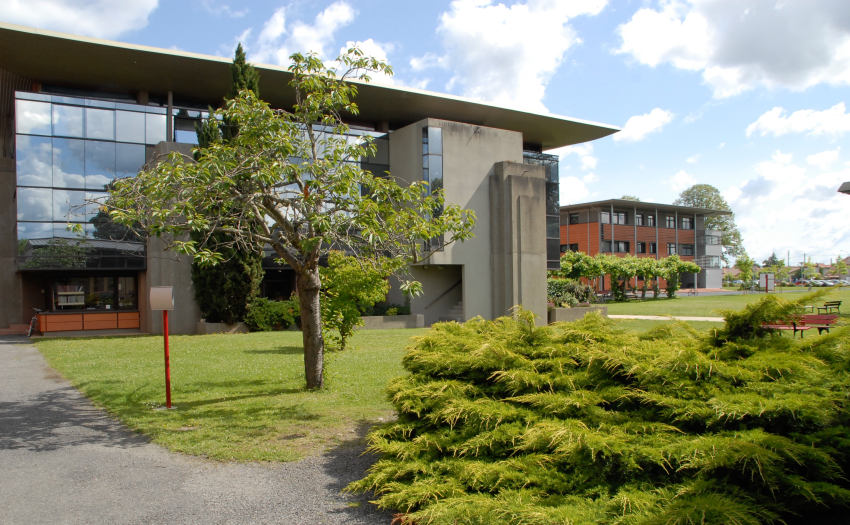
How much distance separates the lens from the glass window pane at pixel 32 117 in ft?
65.9

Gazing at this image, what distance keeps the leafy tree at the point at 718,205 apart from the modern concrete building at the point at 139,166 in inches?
2733

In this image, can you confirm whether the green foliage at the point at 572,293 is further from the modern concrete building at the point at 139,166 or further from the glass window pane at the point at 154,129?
the glass window pane at the point at 154,129

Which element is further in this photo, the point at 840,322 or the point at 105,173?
the point at 105,173

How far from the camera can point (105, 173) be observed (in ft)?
69.4

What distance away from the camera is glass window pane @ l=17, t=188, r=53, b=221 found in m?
20.3

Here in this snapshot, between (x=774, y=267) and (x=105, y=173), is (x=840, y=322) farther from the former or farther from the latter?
(x=774, y=267)

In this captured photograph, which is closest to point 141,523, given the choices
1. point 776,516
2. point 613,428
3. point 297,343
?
point 613,428

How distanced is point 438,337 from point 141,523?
10.6ft

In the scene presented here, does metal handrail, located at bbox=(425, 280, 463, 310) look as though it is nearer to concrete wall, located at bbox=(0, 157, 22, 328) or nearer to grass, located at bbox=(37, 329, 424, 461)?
grass, located at bbox=(37, 329, 424, 461)

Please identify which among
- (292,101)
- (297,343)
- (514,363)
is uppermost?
(292,101)

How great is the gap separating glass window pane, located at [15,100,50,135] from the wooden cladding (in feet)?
23.6

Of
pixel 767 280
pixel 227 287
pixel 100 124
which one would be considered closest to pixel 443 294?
pixel 227 287

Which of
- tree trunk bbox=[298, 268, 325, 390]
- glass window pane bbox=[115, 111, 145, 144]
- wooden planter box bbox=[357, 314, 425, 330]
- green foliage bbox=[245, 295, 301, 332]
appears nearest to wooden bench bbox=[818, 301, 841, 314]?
tree trunk bbox=[298, 268, 325, 390]

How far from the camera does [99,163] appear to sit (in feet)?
69.1
